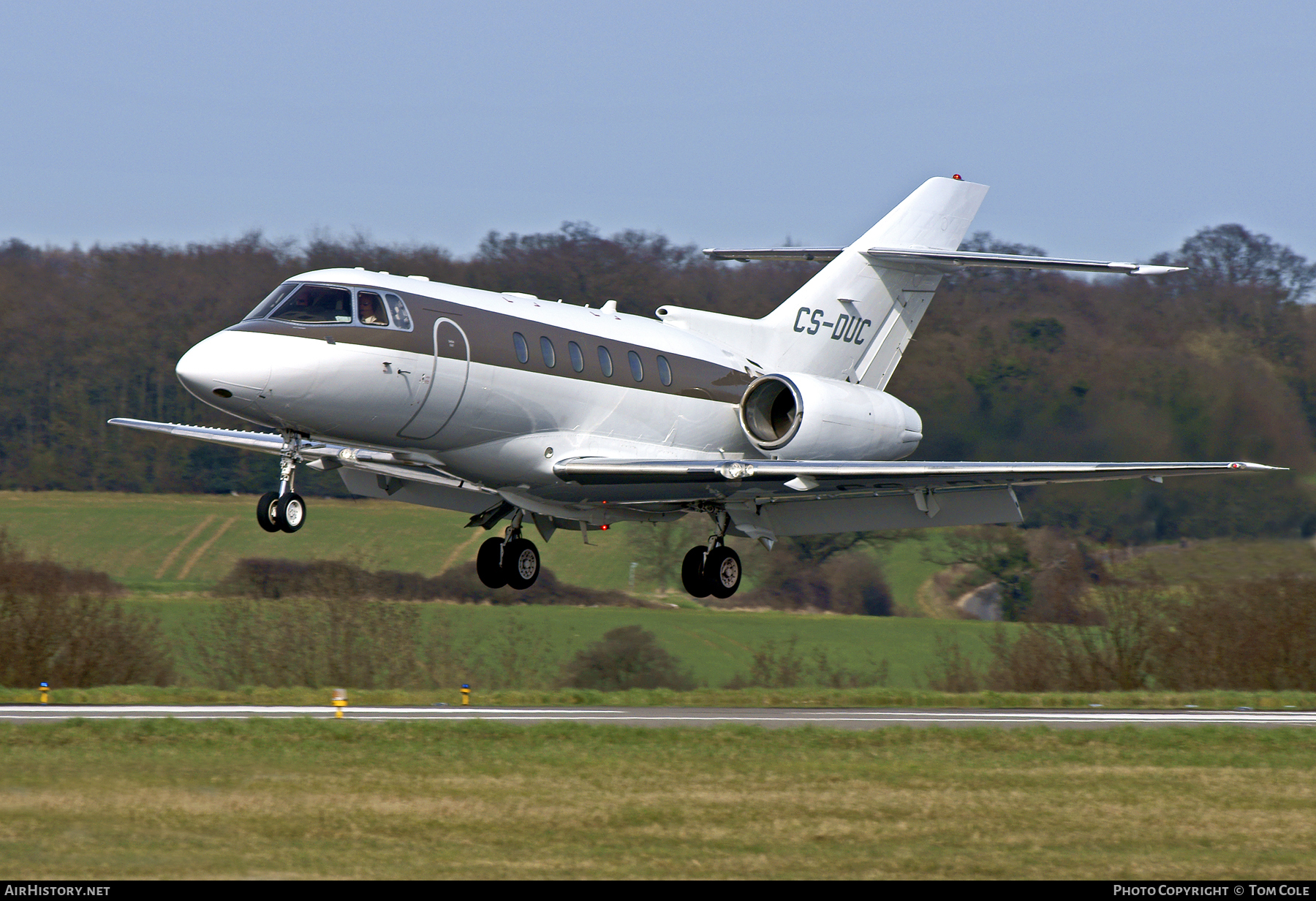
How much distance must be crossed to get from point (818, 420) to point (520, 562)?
4579 mm

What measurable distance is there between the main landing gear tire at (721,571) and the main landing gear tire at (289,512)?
696 centimetres

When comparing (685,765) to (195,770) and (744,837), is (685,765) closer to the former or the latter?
(744,837)

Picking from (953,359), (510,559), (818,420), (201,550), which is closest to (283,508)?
(510,559)

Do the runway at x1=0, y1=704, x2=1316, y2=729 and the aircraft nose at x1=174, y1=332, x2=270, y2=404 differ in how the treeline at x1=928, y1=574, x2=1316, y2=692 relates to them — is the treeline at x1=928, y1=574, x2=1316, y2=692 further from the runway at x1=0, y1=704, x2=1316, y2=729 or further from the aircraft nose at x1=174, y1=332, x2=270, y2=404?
the aircraft nose at x1=174, y1=332, x2=270, y2=404

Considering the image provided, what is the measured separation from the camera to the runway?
747 inches

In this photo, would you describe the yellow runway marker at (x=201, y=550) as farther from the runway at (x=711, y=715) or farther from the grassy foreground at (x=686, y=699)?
the runway at (x=711, y=715)

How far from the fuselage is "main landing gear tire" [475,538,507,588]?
6.45 ft

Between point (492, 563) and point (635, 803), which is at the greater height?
point (492, 563)

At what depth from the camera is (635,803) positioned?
1229cm

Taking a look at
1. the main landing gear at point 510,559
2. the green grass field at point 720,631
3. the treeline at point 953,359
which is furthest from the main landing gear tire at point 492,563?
the green grass field at point 720,631

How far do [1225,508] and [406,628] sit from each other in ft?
63.0

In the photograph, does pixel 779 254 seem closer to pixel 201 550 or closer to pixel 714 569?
pixel 714 569
